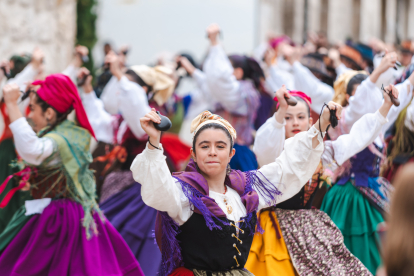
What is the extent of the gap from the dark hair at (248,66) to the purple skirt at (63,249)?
297cm

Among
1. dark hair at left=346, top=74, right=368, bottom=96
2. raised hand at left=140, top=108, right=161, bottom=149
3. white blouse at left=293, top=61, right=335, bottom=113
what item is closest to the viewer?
raised hand at left=140, top=108, right=161, bottom=149

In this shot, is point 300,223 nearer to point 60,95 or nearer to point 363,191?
point 363,191

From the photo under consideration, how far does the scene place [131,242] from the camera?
181 inches

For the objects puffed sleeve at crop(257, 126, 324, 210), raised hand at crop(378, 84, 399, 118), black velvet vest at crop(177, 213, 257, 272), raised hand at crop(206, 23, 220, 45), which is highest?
raised hand at crop(206, 23, 220, 45)

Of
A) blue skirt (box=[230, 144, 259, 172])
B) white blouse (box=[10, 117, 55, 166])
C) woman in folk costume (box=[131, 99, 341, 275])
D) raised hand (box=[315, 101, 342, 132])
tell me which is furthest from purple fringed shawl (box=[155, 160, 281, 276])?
blue skirt (box=[230, 144, 259, 172])

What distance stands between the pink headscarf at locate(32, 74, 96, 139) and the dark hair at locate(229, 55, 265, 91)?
8.53 feet

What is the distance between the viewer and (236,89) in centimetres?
568

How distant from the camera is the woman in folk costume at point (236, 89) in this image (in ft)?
17.8

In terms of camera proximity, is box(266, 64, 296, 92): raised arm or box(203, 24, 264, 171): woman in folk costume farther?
box(266, 64, 296, 92): raised arm

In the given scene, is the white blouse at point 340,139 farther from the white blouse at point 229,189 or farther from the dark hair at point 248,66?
the dark hair at point 248,66

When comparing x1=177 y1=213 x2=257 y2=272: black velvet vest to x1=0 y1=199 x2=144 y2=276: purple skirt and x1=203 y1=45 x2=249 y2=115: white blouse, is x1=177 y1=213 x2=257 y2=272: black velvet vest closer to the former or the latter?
x1=0 y1=199 x2=144 y2=276: purple skirt

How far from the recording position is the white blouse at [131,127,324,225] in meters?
2.66

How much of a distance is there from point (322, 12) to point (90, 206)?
44.8ft

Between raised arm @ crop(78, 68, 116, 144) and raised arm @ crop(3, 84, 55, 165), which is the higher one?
raised arm @ crop(3, 84, 55, 165)
